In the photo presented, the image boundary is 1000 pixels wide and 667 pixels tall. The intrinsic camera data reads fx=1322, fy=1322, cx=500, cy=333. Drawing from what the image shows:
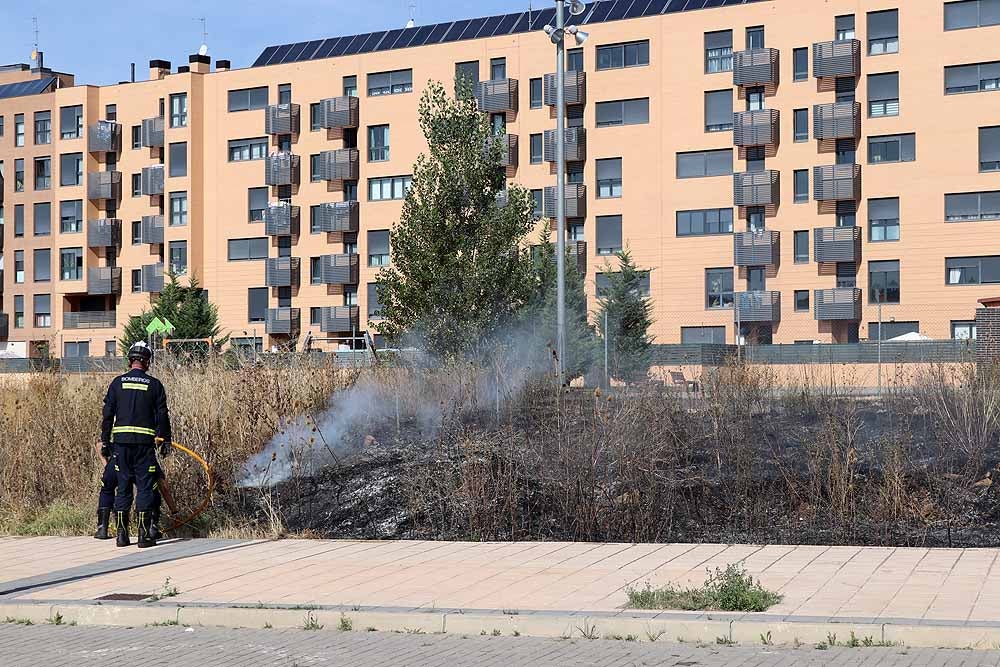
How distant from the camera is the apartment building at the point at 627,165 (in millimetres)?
53375

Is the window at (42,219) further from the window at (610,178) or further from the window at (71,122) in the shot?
the window at (610,178)

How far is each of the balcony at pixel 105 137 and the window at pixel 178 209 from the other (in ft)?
17.0

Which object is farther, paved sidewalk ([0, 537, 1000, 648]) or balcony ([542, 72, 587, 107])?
balcony ([542, 72, 587, 107])

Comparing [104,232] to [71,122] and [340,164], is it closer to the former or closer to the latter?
[71,122]

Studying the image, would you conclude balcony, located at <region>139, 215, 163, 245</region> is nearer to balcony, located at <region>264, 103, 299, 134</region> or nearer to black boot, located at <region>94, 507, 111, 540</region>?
balcony, located at <region>264, 103, 299, 134</region>

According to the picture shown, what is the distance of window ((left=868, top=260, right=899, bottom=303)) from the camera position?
177ft

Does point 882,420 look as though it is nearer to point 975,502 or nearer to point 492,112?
point 975,502

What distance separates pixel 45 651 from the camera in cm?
888

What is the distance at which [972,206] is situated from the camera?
52562 millimetres

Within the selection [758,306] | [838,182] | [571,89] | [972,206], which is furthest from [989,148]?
[571,89]

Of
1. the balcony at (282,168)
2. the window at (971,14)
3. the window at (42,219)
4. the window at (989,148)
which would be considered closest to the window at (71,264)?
the window at (42,219)

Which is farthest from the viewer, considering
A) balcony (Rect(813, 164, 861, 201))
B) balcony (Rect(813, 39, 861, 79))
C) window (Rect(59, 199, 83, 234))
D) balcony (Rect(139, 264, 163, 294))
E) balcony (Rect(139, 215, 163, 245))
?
window (Rect(59, 199, 83, 234))

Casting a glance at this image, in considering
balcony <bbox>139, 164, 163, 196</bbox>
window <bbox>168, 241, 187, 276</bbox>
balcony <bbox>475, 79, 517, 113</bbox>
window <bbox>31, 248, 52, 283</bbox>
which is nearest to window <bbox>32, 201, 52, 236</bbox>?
window <bbox>31, 248, 52, 283</bbox>

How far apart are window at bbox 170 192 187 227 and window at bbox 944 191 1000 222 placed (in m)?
39.9
